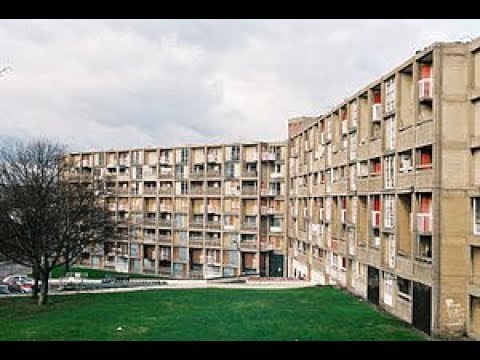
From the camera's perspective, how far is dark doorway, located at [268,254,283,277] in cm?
6394

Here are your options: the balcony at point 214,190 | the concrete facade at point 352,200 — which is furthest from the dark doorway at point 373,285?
the balcony at point 214,190

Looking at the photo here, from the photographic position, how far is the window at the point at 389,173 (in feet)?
93.5

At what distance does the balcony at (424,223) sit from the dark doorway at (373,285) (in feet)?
24.9

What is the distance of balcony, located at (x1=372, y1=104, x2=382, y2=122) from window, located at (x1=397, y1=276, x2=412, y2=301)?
8645 mm

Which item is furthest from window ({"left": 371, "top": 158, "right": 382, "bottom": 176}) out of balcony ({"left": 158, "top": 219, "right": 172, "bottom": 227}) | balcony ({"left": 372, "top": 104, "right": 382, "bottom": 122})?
balcony ({"left": 158, "top": 219, "right": 172, "bottom": 227})

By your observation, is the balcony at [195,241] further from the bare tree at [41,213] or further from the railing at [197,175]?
the bare tree at [41,213]

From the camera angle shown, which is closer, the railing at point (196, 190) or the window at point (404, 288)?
the window at point (404, 288)

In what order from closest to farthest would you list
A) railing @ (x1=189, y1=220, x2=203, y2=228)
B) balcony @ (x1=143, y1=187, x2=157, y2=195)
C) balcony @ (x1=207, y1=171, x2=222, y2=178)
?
balcony @ (x1=207, y1=171, x2=222, y2=178)
railing @ (x1=189, y1=220, x2=203, y2=228)
balcony @ (x1=143, y1=187, x2=157, y2=195)

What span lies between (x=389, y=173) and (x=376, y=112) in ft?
12.9

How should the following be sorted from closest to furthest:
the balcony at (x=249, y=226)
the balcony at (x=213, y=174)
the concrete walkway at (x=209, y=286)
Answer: the concrete walkway at (x=209, y=286)
the balcony at (x=249, y=226)
the balcony at (x=213, y=174)

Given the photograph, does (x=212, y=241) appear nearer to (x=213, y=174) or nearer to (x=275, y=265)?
(x=213, y=174)

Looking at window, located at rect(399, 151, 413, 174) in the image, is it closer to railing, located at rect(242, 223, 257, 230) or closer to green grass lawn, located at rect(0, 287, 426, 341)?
green grass lawn, located at rect(0, 287, 426, 341)
